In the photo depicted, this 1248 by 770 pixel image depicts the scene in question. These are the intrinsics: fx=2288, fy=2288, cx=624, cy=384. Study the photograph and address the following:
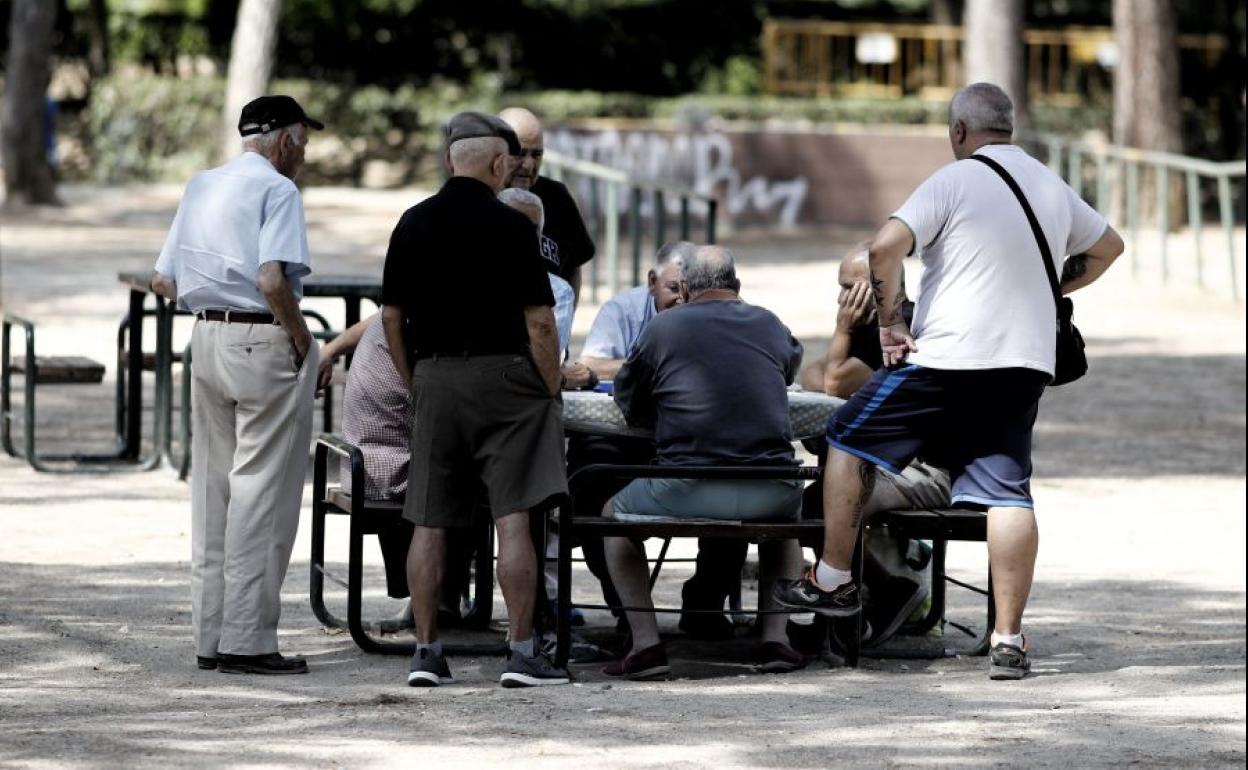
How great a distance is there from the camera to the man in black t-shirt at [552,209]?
25.6 ft

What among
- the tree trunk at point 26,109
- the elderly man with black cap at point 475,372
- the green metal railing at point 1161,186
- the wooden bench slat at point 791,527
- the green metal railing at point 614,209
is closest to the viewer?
the elderly man with black cap at point 475,372

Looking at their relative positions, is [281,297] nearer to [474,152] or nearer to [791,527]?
[474,152]

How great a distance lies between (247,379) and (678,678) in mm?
1533

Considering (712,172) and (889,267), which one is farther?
(712,172)

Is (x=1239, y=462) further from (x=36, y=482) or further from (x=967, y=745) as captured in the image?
(x=967, y=745)

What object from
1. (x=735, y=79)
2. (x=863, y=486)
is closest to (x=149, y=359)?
(x=863, y=486)

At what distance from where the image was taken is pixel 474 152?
20.6 feet

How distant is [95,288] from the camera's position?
→ 19047mm

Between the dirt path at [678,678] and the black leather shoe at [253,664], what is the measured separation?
7 cm

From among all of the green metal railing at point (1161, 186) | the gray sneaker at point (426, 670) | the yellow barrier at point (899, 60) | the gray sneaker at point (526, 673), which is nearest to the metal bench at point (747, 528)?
the gray sneaker at point (526, 673)

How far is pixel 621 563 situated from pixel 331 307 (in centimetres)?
1133

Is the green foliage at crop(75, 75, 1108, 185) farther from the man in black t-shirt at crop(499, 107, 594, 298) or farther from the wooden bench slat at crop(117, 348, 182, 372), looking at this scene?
the man in black t-shirt at crop(499, 107, 594, 298)

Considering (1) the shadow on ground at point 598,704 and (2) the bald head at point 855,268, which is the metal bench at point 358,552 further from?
(2) the bald head at point 855,268

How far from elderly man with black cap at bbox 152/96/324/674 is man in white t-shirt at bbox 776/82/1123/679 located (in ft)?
5.00
